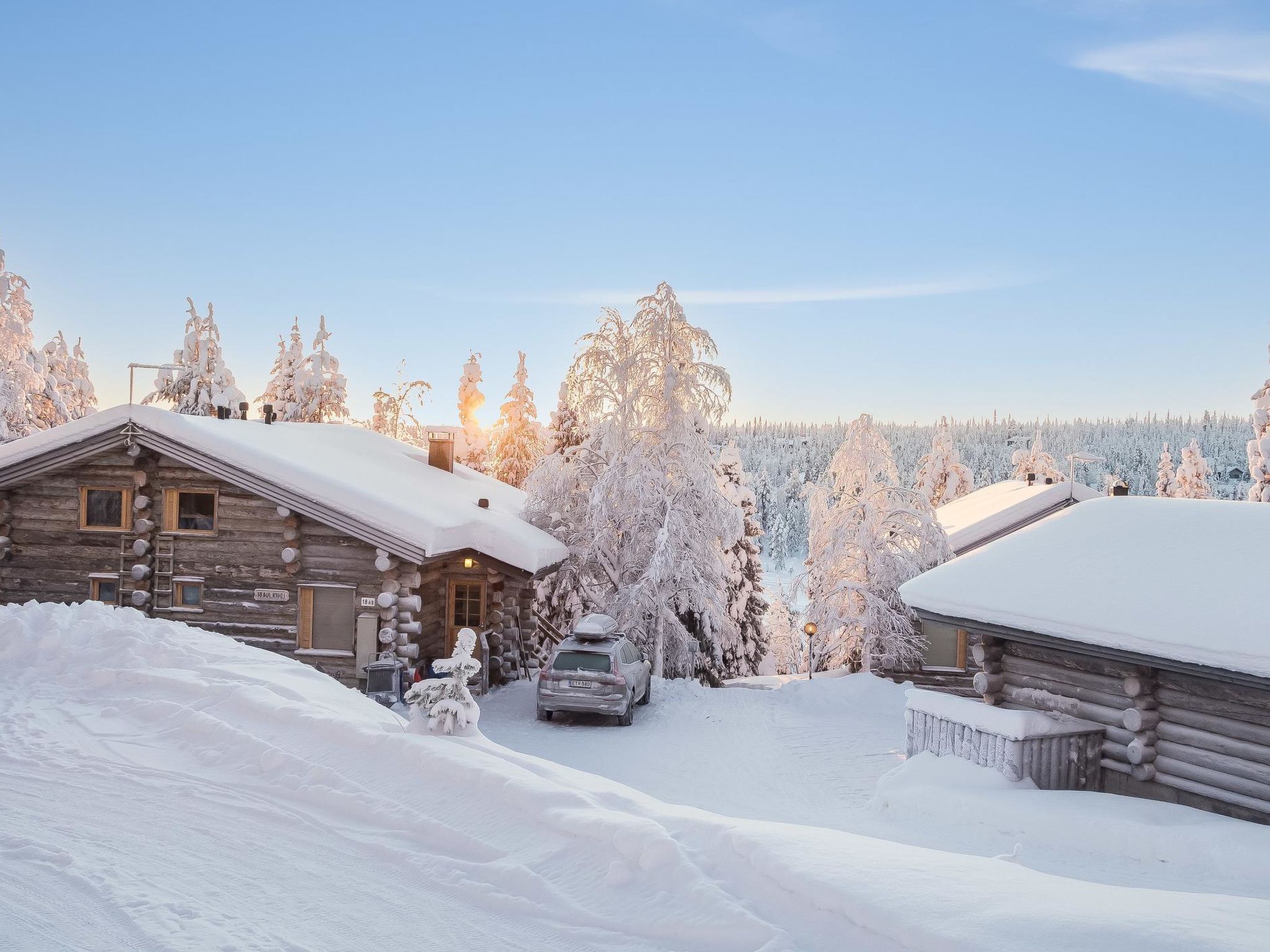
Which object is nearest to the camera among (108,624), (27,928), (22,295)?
(27,928)

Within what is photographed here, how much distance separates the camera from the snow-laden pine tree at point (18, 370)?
1369 inches

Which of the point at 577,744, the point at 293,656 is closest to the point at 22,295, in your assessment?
the point at 293,656

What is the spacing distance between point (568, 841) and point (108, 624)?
10.0 m

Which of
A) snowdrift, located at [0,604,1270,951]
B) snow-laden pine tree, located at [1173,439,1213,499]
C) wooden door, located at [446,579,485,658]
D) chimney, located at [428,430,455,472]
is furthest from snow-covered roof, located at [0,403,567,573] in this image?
snow-laden pine tree, located at [1173,439,1213,499]

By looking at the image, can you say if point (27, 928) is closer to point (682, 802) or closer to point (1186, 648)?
point (682, 802)

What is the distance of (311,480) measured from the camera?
58.4ft

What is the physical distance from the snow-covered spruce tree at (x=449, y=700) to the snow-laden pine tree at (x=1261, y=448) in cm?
3139

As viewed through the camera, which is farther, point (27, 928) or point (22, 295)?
point (22, 295)

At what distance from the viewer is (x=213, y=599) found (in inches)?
736

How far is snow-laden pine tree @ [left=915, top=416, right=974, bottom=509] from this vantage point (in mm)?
53219

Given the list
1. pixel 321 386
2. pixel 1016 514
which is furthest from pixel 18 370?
pixel 1016 514

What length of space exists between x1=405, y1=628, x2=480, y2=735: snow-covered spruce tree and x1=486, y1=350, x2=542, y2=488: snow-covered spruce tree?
3326 cm

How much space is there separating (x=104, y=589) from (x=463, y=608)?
24.8 feet

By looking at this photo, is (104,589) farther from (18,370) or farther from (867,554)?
(18,370)
